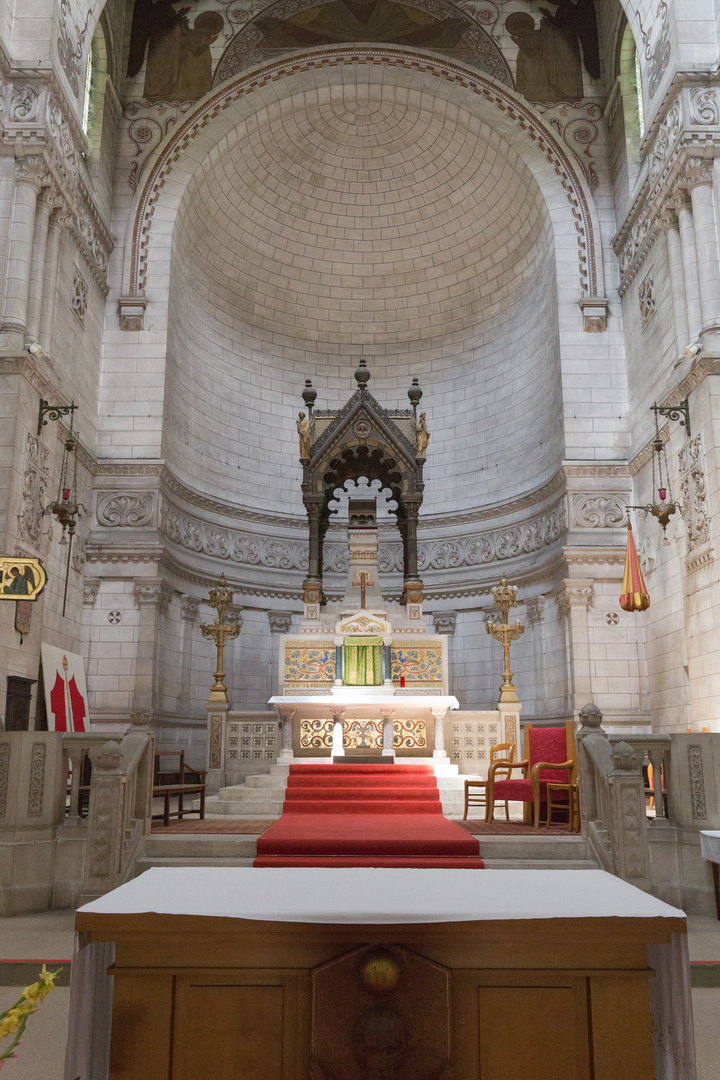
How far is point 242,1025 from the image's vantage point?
8.45 feet

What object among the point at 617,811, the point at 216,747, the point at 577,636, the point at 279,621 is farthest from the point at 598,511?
the point at 617,811

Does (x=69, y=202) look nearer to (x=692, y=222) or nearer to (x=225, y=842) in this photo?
(x=692, y=222)

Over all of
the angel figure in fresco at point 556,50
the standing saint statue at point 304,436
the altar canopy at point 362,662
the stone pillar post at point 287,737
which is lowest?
the stone pillar post at point 287,737

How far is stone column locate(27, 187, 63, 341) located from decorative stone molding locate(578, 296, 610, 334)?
8700 mm

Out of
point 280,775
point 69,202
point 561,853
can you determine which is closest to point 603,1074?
point 561,853

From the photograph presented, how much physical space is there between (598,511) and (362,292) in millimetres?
7617

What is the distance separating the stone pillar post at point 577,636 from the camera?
45.4 feet

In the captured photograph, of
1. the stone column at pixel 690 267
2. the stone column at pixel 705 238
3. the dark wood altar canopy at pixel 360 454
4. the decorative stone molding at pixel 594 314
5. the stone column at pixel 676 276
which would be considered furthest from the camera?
the decorative stone molding at pixel 594 314

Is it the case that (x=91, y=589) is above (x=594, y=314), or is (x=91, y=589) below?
below

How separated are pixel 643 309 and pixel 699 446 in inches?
152

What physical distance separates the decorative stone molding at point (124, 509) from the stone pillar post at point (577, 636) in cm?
696

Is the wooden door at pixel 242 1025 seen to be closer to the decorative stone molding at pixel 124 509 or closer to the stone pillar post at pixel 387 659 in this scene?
the stone pillar post at pixel 387 659

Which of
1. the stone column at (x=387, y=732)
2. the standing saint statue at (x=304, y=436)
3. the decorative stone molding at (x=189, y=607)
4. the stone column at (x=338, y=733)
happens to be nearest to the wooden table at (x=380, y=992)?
the stone column at (x=387, y=732)

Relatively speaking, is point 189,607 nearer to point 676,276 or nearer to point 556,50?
point 676,276
